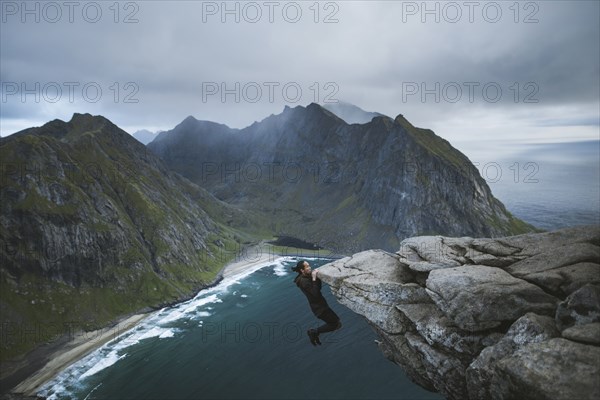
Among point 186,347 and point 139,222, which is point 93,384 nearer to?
point 186,347

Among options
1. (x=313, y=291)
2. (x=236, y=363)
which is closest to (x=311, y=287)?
(x=313, y=291)

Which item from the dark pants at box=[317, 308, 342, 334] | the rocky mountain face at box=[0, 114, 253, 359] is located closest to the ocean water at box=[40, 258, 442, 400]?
the rocky mountain face at box=[0, 114, 253, 359]

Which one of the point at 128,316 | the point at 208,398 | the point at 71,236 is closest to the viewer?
the point at 208,398

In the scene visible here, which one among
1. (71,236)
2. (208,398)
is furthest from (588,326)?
(71,236)

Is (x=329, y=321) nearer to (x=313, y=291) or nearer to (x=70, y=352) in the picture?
(x=313, y=291)

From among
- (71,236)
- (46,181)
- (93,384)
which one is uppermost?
(46,181)
